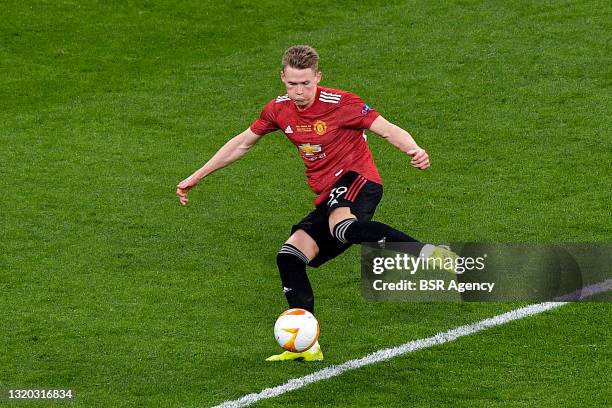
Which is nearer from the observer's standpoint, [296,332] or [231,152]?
[296,332]

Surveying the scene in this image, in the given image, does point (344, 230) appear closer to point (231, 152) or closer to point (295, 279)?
point (295, 279)

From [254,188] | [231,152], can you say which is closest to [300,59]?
[231,152]

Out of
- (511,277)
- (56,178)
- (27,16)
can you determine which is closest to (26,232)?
(56,178)

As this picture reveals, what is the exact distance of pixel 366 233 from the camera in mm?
9453

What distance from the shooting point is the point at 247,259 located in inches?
456

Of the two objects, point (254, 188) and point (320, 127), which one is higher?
point (254, 188)

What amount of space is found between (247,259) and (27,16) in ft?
27.3

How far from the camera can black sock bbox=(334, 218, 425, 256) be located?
31.0 feet

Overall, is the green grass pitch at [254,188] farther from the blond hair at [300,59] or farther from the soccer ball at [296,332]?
the blond hair at [300,59]

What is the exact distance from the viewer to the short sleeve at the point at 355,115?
31.8ft

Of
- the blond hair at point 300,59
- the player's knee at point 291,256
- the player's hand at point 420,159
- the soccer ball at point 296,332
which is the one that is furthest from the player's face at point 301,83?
the soccer ball at point 296,332

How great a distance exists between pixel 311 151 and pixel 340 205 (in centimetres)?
48

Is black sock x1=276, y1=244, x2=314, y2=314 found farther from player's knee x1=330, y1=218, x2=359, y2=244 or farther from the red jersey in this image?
the red jersey

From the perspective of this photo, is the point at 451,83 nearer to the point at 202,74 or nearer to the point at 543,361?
the point at 202,74
